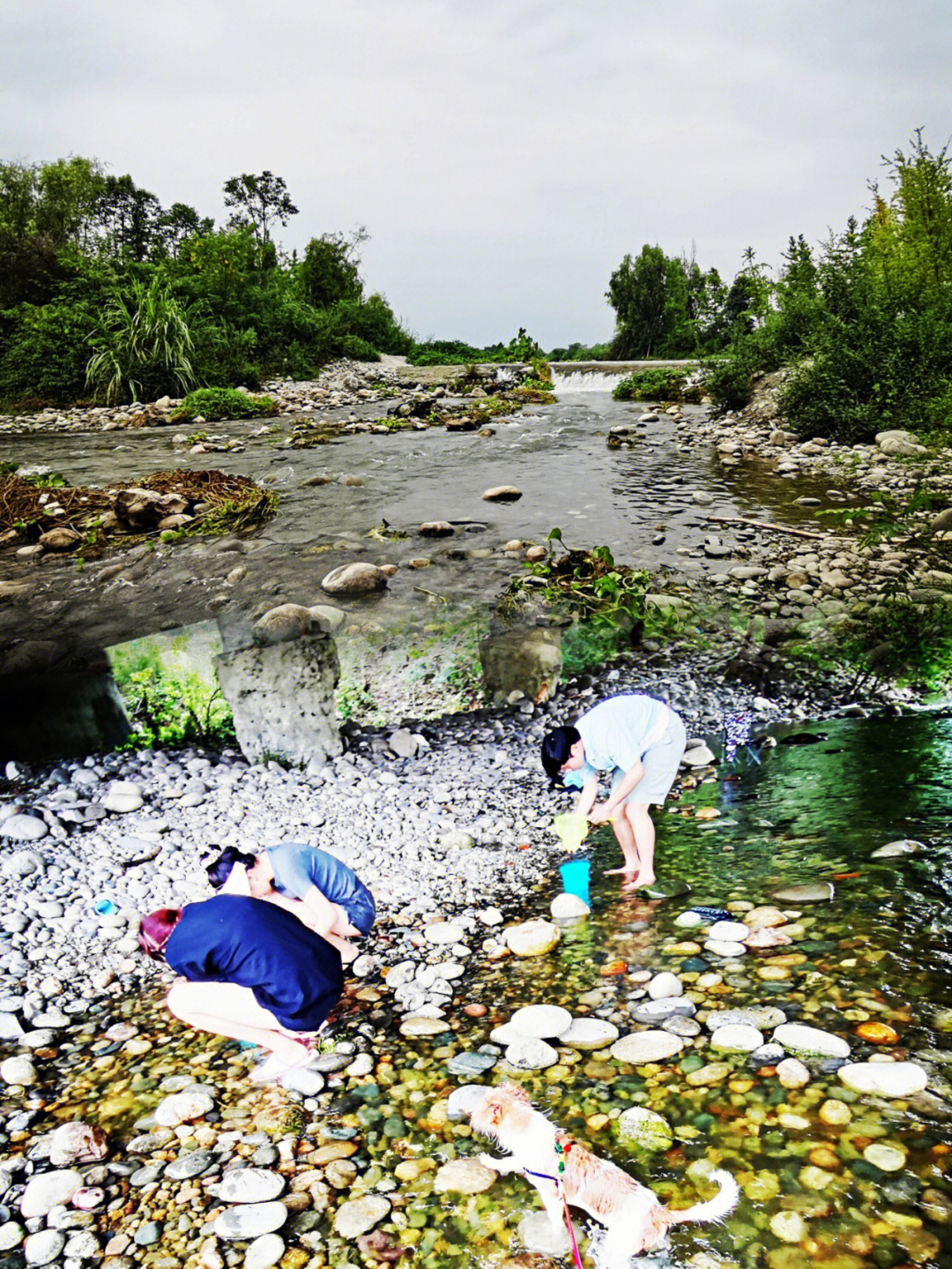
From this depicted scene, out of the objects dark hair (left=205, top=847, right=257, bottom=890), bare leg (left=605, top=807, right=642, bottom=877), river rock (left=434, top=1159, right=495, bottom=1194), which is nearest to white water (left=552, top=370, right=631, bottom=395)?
bare leg (left=605, top=807, right=642, bottom=877)

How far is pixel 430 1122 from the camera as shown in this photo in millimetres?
1816

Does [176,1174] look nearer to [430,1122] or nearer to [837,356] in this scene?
[430,1122]

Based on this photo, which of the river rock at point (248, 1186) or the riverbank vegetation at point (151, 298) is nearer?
the river rock at point (248, 1186)

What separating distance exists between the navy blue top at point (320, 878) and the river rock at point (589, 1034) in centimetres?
86

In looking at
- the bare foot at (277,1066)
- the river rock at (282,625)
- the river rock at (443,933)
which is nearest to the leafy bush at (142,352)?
the river rock at (282,625)

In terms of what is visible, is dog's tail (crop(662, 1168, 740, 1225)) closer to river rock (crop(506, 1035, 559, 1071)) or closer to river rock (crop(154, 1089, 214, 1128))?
river rock (crop(506, 1035, 559, 1071))

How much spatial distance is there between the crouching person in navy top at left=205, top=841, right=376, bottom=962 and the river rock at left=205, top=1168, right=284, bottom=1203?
71 cm

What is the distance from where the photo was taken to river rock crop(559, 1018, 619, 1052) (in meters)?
1.97

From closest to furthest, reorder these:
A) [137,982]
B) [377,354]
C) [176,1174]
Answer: [176,1174] < [137,982] < [377,354]

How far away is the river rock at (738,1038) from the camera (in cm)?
183

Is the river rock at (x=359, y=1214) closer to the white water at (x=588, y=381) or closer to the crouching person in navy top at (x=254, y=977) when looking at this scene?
the crouching person in navy top at (x=254, y=977)

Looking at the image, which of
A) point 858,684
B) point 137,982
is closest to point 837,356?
point 858,684

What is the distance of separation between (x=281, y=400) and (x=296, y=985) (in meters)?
16.7

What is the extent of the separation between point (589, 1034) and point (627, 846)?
3.66 feet
